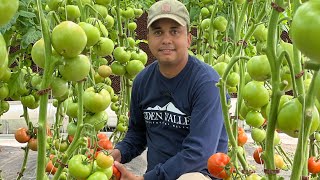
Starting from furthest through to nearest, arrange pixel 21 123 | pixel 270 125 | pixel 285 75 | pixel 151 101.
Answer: pixel 21 123
pixel 151 101
pixel 285 75
pixel 270 125

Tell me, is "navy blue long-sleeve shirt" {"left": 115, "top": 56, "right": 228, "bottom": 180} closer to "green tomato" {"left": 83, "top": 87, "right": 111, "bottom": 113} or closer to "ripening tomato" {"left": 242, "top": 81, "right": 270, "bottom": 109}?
"green tomato" {"left": 83, "top": 87, "right": 111, "bottom": 113}

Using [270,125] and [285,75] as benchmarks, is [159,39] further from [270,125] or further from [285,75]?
[270,125]

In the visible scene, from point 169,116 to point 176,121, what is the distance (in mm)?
47

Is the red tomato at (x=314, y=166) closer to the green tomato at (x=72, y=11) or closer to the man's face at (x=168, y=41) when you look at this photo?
the man's face at (x=168, y=41)

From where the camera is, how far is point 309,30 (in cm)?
59

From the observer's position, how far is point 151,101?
7.91ft

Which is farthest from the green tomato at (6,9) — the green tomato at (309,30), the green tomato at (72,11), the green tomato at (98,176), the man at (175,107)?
the man at (175,107)

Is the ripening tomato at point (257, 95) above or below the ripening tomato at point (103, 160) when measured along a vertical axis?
above

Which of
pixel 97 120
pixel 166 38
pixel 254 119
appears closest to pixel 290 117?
pixel 254 119

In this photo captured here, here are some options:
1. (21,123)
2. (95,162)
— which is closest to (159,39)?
(95,162)

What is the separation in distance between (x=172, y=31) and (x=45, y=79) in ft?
4.05

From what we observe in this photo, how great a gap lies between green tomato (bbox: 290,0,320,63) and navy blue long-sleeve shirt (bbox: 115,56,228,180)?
4.98 ft

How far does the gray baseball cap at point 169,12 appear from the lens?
2.29 metres

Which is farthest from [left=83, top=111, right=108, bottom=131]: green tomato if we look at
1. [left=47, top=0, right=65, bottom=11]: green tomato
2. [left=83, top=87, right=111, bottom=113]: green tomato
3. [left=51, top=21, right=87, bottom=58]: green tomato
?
[left=51, top=21, right=87, bottom=58]: green tomato
